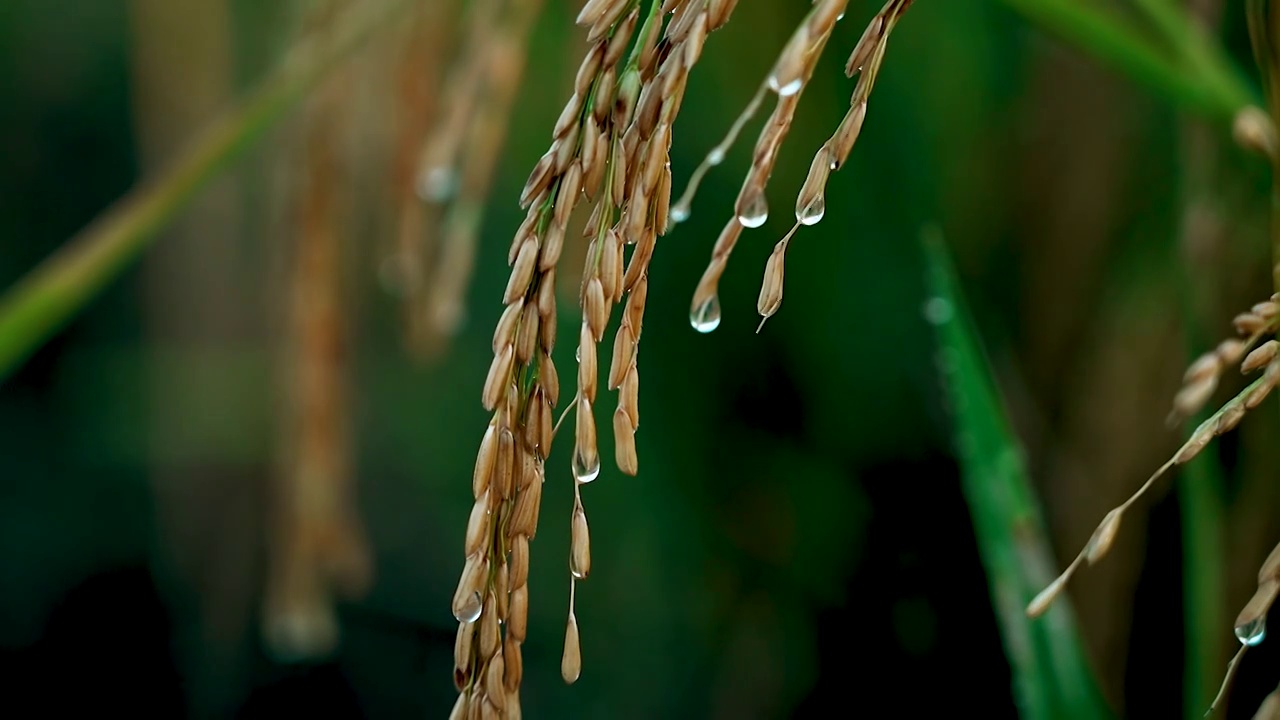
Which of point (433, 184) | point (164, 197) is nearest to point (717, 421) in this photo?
point (433, 184)

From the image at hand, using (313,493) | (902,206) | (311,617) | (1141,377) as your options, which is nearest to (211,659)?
(311,617)

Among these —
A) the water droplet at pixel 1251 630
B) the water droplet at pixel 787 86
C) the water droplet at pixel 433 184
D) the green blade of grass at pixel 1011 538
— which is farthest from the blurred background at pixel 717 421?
the water droplet at pixel 787 86

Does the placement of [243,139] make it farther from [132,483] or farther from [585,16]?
[132,483]

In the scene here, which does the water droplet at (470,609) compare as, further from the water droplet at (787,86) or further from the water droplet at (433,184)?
the water droplet at (433,184)

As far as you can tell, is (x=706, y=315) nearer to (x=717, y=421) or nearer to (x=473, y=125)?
(x=473, y=125)

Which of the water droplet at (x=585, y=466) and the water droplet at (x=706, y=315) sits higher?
the water droplet at (x=706, y=315)
